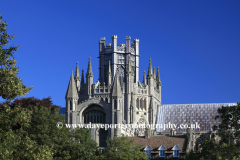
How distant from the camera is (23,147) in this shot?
3484 centimetres

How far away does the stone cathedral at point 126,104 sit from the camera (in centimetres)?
8288

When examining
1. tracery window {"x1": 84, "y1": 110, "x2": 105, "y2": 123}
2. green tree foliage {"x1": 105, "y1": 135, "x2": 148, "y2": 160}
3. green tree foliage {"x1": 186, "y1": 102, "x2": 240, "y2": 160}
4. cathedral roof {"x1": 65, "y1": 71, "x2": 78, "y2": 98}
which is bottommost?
green tree foliage {"x1": 105, "y1": 135, "x2": 148, "y2": 160}

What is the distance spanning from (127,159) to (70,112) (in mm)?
24053

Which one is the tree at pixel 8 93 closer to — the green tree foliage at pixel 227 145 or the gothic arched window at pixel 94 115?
the green tree foliage at pixel 227 145

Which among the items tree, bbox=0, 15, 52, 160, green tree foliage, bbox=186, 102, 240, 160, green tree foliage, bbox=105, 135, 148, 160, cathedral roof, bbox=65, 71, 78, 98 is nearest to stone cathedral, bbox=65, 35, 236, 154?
cathedral roof, bbox=65, 71, 78, 98

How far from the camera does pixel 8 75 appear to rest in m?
30.5

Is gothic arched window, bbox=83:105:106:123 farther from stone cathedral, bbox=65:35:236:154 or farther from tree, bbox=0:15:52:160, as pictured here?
tree, bbox=0:15:52:160

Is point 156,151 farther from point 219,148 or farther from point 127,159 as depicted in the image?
point 219,148

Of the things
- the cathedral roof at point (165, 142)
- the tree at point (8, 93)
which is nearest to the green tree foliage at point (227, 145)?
the tree at point (8, 93)

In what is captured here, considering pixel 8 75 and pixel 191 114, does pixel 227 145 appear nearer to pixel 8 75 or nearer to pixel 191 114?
pixel 8 75

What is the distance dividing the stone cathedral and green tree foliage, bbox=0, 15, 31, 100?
45.0 meters

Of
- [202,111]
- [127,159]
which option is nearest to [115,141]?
[127,159]

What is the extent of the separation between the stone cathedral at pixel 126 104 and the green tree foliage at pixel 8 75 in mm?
45044

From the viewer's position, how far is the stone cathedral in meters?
82.9
